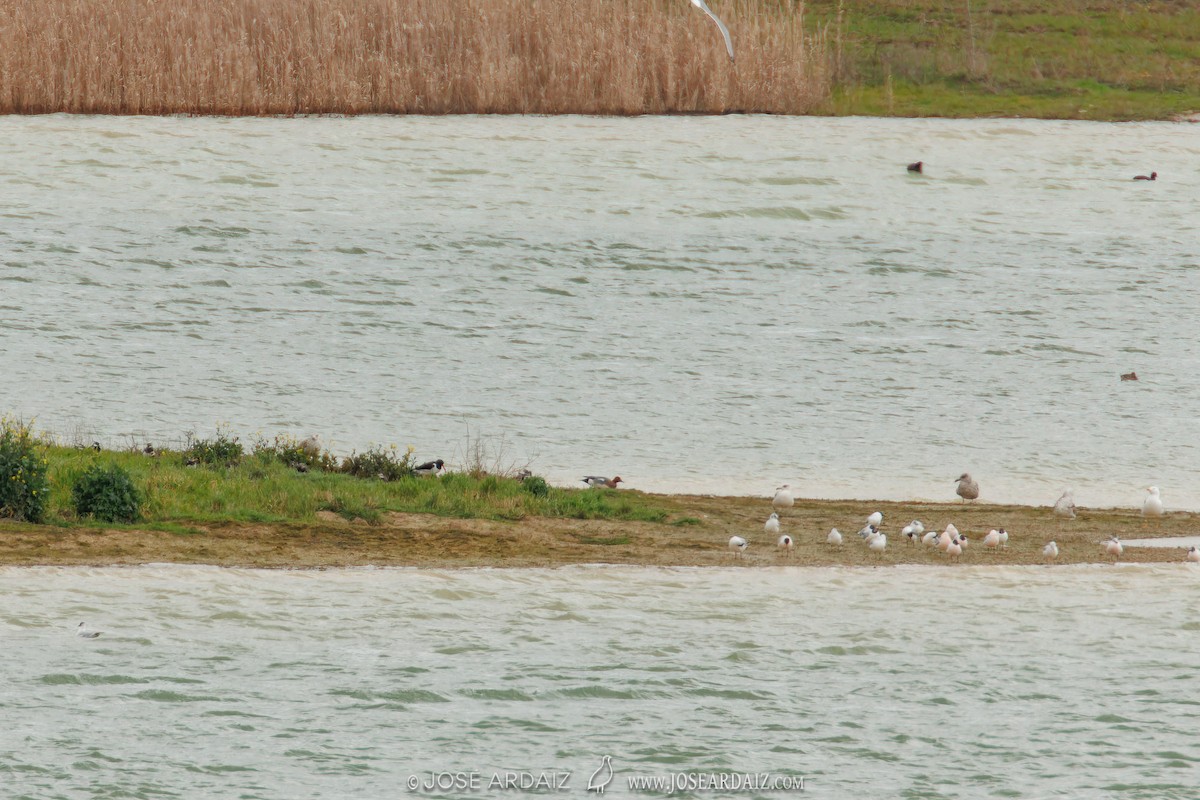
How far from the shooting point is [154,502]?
691 inches

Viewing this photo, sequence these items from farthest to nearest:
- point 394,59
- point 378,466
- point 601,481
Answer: point 394,59 → point 601,481 → point 378,466

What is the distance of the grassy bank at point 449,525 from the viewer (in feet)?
54.7

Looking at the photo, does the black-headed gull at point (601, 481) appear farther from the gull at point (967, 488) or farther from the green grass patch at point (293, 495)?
the gull at point (967, 488)

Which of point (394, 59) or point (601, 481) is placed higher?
point (394, 59)

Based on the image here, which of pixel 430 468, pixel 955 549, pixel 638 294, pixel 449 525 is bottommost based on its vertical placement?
pixel 955 549

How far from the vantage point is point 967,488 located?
19844 millimetres

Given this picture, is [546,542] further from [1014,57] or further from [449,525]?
[1014,57]

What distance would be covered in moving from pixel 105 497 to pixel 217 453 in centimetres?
223

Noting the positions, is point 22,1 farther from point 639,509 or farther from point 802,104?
point 639,509

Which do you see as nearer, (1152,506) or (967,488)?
(1152,506)

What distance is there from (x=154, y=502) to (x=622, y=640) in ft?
18.6

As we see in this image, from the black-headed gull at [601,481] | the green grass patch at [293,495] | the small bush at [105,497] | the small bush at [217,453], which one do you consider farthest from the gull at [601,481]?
the small bush at [105,497]

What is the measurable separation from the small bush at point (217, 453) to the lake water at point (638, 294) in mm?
1549

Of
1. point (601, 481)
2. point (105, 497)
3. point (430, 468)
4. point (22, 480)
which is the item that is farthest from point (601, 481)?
point (22, 480)
